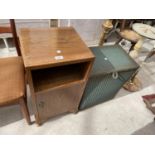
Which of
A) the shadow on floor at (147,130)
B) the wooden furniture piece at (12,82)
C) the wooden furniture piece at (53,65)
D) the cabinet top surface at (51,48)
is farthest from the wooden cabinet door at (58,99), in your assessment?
the shadow on floor at (147,130)

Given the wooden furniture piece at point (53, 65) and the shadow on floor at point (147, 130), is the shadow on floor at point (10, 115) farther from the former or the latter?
the shadow on floor at point (147, 130)

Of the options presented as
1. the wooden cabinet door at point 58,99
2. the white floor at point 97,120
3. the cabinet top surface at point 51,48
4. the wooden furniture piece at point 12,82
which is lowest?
the white floor at point 97,120

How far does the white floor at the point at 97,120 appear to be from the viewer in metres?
1.17

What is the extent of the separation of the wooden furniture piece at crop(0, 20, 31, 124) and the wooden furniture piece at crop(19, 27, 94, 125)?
9 centimetres

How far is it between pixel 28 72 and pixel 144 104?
134 centimetres

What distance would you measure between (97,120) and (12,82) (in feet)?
2.76

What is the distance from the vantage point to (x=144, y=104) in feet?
4.96

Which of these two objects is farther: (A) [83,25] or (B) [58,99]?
(A) [83,25]

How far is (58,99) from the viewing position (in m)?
0.99

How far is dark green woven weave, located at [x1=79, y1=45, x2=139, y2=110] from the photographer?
101 cm

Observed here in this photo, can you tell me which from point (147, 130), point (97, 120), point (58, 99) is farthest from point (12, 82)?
point (147, 130)

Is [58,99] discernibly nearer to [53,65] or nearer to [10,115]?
[53,65]

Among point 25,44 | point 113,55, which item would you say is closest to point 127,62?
point 113,55
